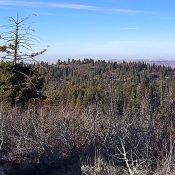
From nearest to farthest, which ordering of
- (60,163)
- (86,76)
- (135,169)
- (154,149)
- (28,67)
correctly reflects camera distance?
1. (135,169)
2. (154,149)
3. (60,163)
4. (28,67)
5. (86,76)

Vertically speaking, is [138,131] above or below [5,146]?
above

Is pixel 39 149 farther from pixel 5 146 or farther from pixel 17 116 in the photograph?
pixel 17 116

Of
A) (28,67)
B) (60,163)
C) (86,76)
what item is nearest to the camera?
(60,163)

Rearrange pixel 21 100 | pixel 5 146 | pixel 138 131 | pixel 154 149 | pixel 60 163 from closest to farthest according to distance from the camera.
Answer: pixel 154 149, pixel 138 131, pixel 60 163, pixel 5 146, pixel 21 100

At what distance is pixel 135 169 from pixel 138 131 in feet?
11.2

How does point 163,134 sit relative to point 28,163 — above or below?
above

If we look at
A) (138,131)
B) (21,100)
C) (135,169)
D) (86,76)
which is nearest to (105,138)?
(138,131)

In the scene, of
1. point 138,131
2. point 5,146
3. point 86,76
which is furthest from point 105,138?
point 86,76

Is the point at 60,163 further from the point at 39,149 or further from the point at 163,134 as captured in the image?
the point at 163,134

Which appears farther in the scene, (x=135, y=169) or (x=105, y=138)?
(x=105, y=138)

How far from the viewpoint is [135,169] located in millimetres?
9367

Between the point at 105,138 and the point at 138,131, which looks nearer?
the point at 138,131

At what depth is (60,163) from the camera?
13.7 meters

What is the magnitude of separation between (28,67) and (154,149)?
2533cm
